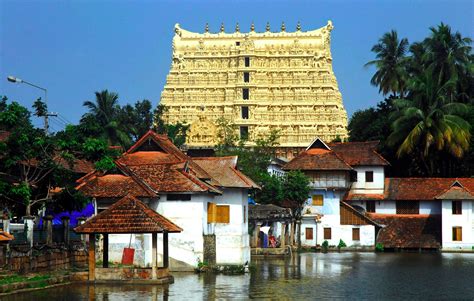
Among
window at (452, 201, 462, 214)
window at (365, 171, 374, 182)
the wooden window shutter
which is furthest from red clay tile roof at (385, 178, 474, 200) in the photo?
the wooden window shutter

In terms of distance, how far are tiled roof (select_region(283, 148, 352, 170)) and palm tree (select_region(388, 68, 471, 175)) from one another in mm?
7350

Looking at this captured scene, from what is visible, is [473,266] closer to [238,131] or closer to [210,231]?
[210,231]

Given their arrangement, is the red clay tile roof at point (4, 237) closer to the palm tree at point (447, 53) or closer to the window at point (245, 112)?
the palm tree at point (447, 53)

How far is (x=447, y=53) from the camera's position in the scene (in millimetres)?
86000

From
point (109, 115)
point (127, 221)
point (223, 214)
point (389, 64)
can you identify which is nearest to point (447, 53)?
point (389, 64)

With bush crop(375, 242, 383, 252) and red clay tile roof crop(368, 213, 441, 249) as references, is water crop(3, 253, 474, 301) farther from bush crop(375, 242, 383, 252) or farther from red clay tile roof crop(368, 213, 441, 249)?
red clay tile roof crop(368, 213, 441, 249)

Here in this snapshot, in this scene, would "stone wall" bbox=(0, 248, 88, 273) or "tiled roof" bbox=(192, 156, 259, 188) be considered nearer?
"stone wall" bbox=(0, 248, 88, 273)

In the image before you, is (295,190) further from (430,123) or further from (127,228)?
(127,228)

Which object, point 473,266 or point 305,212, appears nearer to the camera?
point 473,266

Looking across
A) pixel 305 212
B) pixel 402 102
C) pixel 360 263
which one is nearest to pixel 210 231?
pixel 360 263

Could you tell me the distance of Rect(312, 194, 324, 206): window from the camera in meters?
75.3

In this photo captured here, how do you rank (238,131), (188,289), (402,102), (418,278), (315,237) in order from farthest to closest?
(238,131)
(402,102)
(315,237)
(418,278)
(188,289)

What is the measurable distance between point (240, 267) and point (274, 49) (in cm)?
7652

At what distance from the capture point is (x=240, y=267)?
46562 mm
